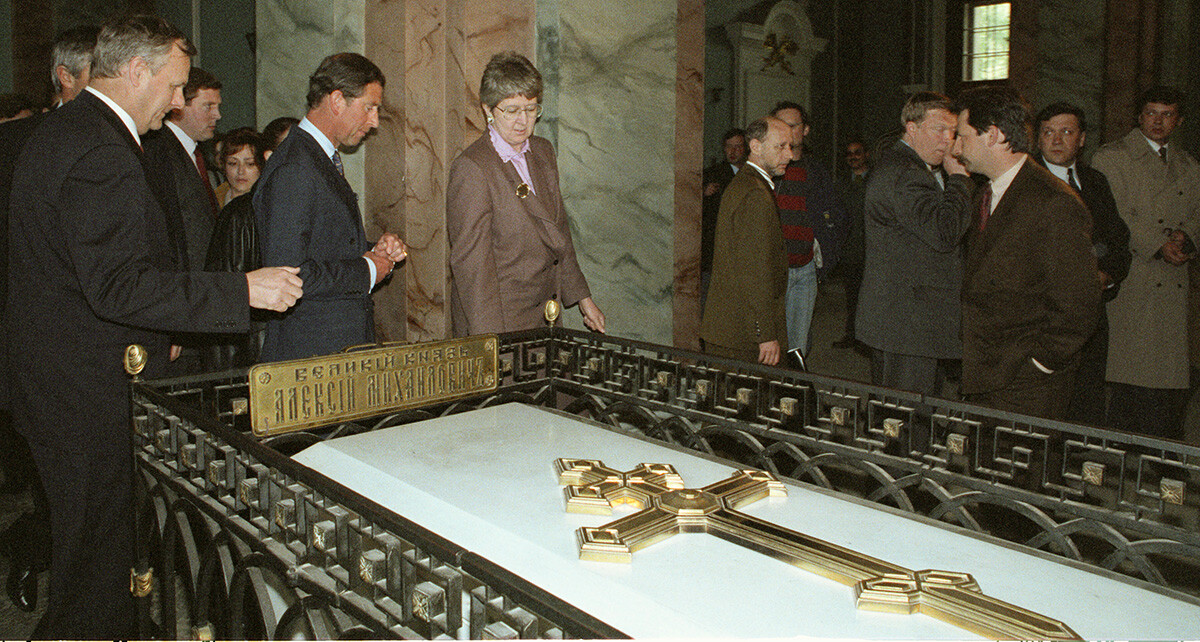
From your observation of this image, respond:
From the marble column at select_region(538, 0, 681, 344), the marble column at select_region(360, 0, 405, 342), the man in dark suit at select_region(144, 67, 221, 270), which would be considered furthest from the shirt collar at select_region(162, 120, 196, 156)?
the marble column at select_region(538, 0, 681, 344)

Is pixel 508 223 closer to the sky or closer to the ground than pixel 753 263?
closer to the sky

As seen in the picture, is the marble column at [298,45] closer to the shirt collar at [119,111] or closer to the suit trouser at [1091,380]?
the shirt collar at [119,111]

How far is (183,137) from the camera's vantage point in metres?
3.79

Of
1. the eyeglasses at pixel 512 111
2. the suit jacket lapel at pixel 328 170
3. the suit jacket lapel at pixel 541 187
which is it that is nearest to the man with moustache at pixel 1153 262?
the suit jacket lapel at pixel 541 187

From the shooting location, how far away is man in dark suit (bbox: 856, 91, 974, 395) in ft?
11.7

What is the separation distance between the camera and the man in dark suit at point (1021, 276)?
8.85ft

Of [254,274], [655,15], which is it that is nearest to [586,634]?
[254,274]

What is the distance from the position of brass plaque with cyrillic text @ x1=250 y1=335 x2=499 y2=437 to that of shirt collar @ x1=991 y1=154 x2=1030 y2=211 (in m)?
1.67

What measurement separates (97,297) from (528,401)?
3.99ft

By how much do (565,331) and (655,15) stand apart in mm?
2178

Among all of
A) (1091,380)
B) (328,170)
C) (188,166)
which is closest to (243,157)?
(188,166)

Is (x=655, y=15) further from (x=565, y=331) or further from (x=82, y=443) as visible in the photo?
(x=82, y=443)

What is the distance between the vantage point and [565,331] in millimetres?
2816

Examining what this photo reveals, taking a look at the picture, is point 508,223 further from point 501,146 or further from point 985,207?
point 985,207
